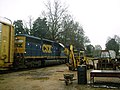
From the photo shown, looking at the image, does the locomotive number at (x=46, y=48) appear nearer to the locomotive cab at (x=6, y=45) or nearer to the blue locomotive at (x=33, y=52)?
the blue locomotive at (x=33, y=52)

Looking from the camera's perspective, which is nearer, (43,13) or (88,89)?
(88,89)

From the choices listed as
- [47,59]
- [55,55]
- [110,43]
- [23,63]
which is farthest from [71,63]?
[110,43]

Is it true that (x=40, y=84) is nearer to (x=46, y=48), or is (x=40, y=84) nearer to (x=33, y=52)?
(x=33, y=52)

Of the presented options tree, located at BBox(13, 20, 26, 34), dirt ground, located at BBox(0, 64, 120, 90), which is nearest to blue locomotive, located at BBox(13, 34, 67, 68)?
dirt ground, located at BBox(0, 64, 120, 90)

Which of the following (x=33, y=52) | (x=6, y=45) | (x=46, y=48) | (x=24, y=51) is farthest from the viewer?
(x=46, y=48)

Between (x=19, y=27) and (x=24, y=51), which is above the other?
(x=19, y=27)

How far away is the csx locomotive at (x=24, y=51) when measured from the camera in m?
15.0

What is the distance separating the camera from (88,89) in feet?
28.6

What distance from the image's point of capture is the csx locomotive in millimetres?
14969

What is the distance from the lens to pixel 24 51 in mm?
19406

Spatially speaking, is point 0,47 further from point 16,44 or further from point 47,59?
point 47,59

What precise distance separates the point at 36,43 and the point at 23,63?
16.2 ft

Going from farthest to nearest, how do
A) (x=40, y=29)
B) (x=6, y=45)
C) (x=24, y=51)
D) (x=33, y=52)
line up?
(x=40, y=29) < (x=33, y=52) < (x=24, y=51) < (x=6, y=45)

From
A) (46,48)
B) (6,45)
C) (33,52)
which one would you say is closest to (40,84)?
(6,45)
